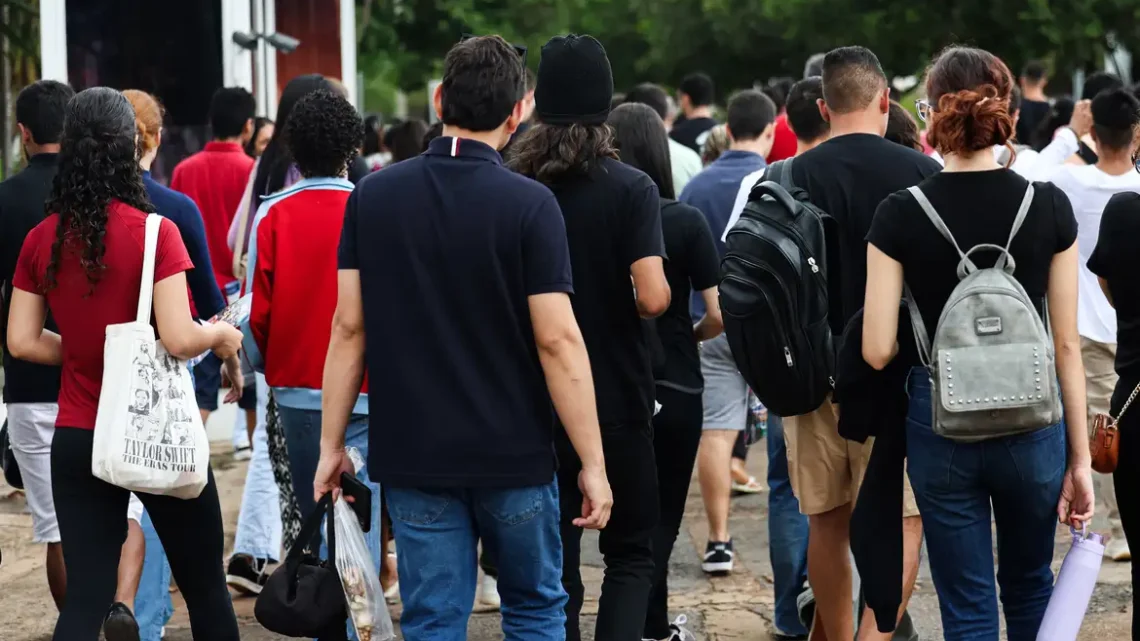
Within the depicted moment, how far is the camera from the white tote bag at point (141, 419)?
14.1 feet

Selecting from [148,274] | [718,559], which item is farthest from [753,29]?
[148,274]

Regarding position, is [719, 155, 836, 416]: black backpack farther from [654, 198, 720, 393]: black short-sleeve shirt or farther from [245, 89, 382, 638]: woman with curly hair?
[245, 89, 382, 638]: woman with curly hair

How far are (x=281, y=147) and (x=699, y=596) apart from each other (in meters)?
2.42

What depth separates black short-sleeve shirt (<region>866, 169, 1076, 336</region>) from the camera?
4.07 metres

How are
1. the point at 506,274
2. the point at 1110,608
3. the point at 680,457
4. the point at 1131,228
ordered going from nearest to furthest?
the point at 506,274 → the point at 1131,228 → the point at 680,457 → the point at 1110,608

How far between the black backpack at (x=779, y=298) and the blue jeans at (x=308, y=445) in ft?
4.32

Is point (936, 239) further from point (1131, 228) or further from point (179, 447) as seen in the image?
point (179, 447)

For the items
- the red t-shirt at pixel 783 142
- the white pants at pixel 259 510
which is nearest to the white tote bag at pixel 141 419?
the white pants at pixel 259 510

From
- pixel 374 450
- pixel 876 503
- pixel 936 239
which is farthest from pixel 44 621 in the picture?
pixel 936 239

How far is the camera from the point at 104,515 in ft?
14.6

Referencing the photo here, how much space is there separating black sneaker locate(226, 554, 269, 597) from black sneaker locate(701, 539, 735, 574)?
185 cm

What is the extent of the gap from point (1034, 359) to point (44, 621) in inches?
161

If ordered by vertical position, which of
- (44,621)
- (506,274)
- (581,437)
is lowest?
(44,621)

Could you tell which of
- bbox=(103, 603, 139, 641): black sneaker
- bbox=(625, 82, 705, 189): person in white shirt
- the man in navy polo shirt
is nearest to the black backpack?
the man in navy polo shirt
